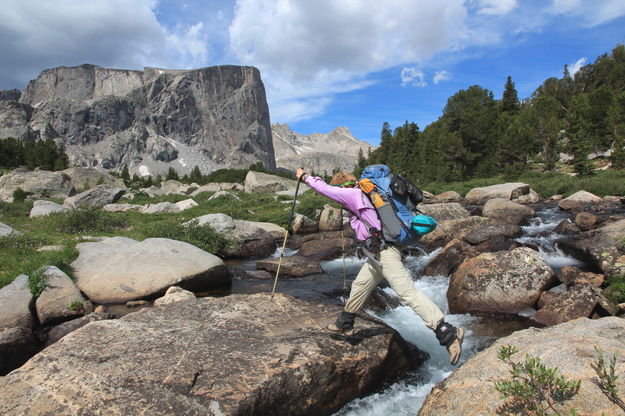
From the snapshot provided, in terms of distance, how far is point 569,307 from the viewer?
8.62m

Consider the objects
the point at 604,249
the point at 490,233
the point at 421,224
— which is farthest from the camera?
the point at 490,233

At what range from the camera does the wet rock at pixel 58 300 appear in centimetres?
876

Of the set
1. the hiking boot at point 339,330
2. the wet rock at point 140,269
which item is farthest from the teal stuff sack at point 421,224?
the wet rock at point 140,269

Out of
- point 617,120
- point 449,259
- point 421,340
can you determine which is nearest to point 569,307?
point 421,340

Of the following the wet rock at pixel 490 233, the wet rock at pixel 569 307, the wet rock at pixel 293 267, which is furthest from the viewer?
the wet rock at pixel 490 233

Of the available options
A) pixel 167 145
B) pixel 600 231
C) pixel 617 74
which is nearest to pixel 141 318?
pixel 600 231

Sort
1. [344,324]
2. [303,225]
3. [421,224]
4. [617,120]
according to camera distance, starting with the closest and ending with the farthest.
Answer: [421,224], [344,324], [303,225], [617,120]

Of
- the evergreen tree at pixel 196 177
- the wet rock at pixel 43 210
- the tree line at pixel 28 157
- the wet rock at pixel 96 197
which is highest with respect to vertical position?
the tree line at pixel 28 157

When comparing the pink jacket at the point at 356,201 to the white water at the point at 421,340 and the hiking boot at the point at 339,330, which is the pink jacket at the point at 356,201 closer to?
the hiking boot at the point at 339,330

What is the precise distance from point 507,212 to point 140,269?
20.5 meters

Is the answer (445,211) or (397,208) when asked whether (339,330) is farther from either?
(445,211)

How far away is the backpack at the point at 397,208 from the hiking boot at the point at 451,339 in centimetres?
115

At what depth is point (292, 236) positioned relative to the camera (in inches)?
898

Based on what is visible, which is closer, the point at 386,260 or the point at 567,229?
the point at 386,260
